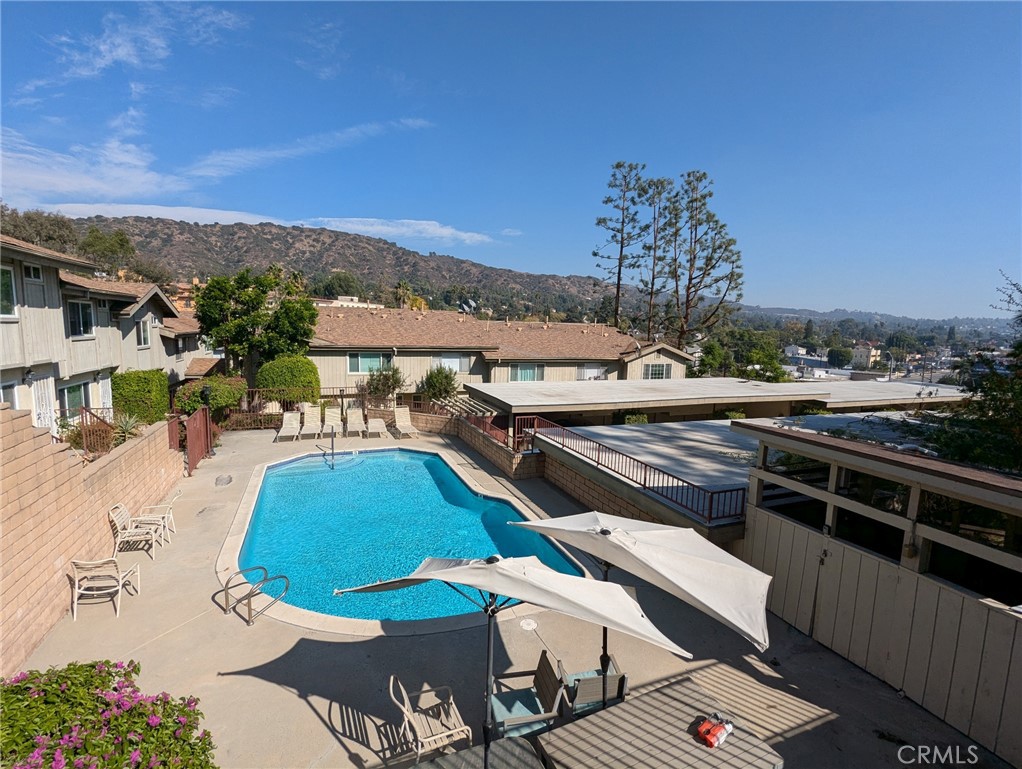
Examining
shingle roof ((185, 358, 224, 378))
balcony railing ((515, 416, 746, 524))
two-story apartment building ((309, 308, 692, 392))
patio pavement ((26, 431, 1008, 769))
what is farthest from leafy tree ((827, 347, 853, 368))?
patio pavement ((26, 431, 1008, 769))

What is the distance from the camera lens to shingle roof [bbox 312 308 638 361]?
26.4 meters

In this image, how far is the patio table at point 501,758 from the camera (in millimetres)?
4551

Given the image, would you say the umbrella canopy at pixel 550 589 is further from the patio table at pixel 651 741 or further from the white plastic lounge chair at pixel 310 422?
the white plastic lounge chair at pixel 310 422

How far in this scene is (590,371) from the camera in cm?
2986

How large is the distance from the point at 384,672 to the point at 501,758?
2.49 meters

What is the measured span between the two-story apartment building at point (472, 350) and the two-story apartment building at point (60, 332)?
24.3ft

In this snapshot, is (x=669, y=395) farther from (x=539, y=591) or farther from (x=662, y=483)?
(x=539, y=591)

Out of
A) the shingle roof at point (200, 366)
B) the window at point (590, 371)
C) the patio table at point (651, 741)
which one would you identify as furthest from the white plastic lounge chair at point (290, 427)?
the patio table at point (651, 741)

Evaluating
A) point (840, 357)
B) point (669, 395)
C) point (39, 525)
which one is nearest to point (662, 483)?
point (669, 395)

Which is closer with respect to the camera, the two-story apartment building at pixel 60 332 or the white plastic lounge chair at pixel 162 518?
the white plastic lounge chair at pixel 162 518

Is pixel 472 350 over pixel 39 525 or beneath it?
over

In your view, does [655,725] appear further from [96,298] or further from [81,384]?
[96,298]

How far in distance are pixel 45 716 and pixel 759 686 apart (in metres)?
7.06

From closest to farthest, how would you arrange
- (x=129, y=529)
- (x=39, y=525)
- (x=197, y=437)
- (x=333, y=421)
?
(x=39, y=525), (x=129, y=529), (x=197, y=437), (x=333, y=421)
